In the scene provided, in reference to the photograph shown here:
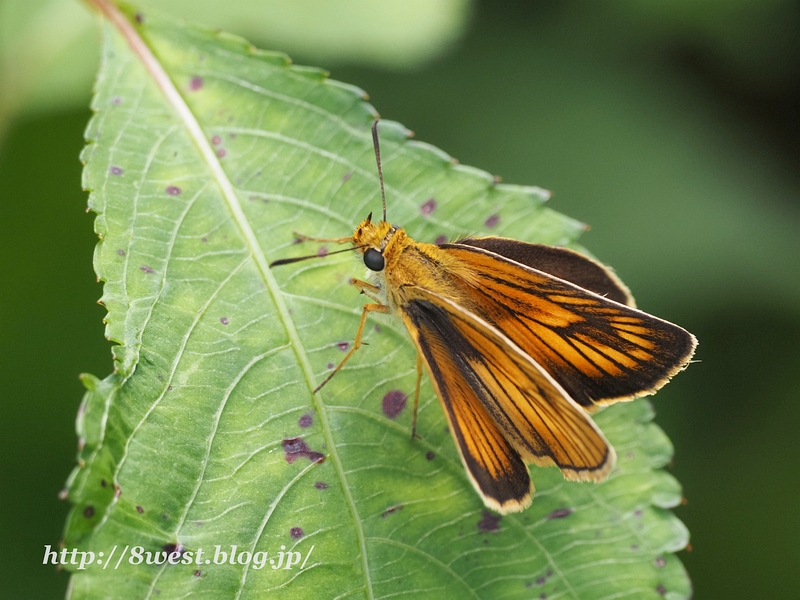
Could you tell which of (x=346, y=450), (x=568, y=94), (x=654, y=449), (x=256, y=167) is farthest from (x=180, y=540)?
(x=568, y=94)

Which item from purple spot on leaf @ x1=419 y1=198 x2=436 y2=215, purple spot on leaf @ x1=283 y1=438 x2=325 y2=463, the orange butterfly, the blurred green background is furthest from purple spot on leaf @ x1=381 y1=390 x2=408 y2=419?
the blurred green background

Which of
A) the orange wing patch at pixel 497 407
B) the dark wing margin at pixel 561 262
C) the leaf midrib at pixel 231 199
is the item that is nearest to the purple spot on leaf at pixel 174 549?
the leaf midrib at pixel 231 199

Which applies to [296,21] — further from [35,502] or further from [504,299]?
[35,502]

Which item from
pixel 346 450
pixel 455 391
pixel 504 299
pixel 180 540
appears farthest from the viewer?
pixel 504 299

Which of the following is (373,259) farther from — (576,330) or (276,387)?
(576,330)

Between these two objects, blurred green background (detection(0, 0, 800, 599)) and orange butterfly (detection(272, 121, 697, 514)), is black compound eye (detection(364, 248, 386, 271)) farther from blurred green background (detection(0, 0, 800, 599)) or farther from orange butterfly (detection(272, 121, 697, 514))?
blurred green background (detection(0, 0, 800, 599))

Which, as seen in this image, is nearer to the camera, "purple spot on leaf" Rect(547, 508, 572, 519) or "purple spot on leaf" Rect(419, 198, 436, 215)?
"purple spot on leaf" Rect(547, 508, 572, 519)
